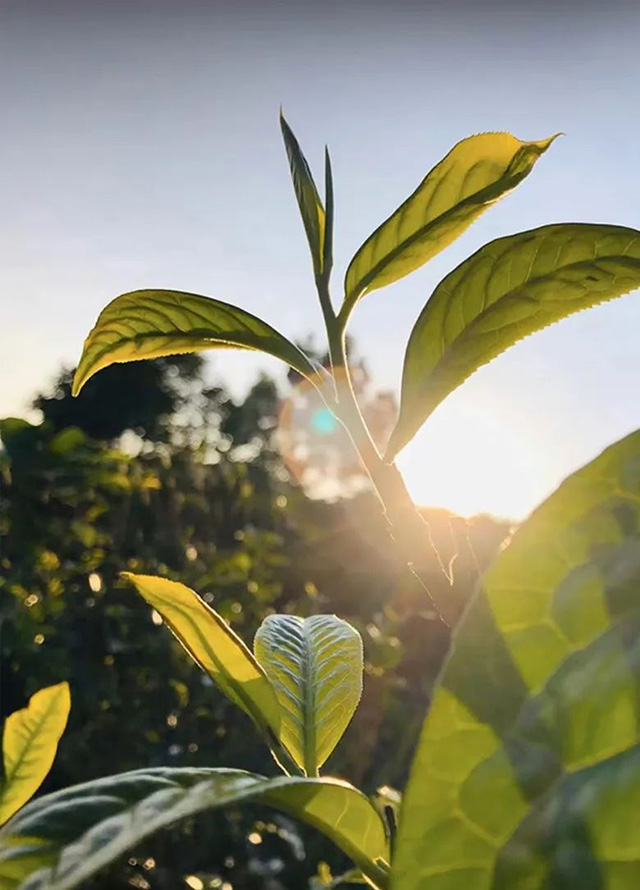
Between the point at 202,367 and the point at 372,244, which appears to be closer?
the point at 372,244

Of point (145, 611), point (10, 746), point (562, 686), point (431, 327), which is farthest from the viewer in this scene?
point (145, 611)

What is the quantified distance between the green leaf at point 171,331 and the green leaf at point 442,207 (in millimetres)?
45

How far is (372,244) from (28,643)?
257cm

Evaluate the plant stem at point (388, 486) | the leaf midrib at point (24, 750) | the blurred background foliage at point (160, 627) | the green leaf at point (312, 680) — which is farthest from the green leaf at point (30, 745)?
the blurred background foliage at point (160, 627)

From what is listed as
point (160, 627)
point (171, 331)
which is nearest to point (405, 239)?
point (171, 331)

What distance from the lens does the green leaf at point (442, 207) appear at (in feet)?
1.61

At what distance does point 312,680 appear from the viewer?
1.81 feet

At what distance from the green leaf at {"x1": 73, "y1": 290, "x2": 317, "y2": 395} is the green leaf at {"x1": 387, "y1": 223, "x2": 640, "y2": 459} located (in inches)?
2.6

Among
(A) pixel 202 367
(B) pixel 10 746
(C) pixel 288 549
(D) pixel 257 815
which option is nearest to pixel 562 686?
(B) pixel 10 746

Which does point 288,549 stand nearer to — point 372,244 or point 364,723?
point 364,723

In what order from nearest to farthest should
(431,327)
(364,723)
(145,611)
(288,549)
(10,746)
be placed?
(431,327), (10,746), (145,611), (364,723), (288,549)

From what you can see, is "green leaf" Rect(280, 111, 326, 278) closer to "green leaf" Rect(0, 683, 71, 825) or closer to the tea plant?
the tea plant

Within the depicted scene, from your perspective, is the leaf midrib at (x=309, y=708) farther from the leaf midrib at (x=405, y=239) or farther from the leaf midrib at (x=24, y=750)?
the leaf midrib at (x=24, y=750)

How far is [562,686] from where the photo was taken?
236mm
